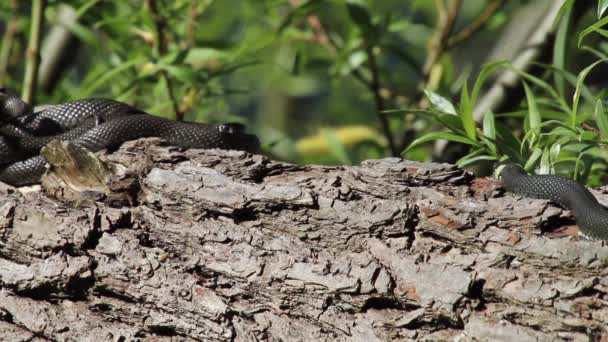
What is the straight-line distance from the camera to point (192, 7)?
6320mm

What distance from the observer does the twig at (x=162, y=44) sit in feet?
19.2

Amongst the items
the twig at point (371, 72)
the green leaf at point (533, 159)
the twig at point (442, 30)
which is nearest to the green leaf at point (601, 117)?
the green leaf at point (533, 159)

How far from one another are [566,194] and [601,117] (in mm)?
386

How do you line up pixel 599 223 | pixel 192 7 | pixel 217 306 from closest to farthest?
pixel 599 223 < pixel 217 306 < pixel 192 7

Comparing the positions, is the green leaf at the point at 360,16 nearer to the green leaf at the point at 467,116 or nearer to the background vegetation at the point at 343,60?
the background vegetation at the point at 343,60

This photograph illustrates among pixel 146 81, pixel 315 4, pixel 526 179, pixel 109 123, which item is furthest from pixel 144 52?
pixel 526 179

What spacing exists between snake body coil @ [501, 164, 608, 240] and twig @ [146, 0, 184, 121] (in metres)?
2.76

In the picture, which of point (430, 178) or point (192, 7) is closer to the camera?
point (430, 178)

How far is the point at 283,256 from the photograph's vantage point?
3.70 metres

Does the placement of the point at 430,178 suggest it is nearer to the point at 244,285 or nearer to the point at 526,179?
the point at 526,179

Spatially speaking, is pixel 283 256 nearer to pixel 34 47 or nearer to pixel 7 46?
pixel 34 47

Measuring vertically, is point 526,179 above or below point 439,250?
above

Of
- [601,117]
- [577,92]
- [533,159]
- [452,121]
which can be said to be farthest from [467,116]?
[601,117]

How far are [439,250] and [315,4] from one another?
2898 mm
